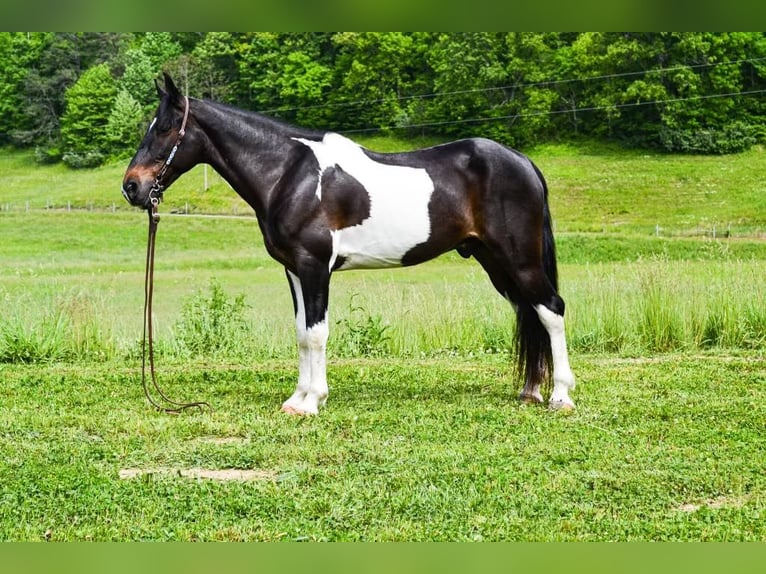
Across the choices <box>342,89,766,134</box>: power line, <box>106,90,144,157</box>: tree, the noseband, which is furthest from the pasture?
<box>342,89,766,134</box>: power line

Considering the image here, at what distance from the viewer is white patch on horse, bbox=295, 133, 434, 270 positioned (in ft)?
23.3

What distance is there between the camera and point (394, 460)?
565cm

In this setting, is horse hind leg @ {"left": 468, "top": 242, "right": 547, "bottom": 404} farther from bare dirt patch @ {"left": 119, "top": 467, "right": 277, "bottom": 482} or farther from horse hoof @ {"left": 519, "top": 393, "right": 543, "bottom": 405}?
bare dirt patch @ {"left": 119, "top": 467, "right": 277, "bottom": 482}

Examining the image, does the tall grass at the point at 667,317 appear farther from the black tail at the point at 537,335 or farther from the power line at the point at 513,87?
the power line at the point at 513,87

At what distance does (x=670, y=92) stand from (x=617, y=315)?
42147 mm

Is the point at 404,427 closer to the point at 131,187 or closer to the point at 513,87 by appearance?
the point at 131,187

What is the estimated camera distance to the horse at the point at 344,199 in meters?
7.05

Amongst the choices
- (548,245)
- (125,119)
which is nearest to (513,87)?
(125,119)

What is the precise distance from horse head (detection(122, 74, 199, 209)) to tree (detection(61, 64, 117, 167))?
4185 centimetres

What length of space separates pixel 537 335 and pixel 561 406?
0.61 metres

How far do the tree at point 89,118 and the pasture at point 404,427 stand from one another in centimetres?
Answer: 3487

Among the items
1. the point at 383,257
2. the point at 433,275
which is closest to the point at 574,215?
the point at 433,275

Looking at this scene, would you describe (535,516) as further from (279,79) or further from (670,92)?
(670,92)

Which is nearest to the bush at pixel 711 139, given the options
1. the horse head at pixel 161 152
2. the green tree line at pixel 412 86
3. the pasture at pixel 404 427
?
the green tree line at pixel 412 86
